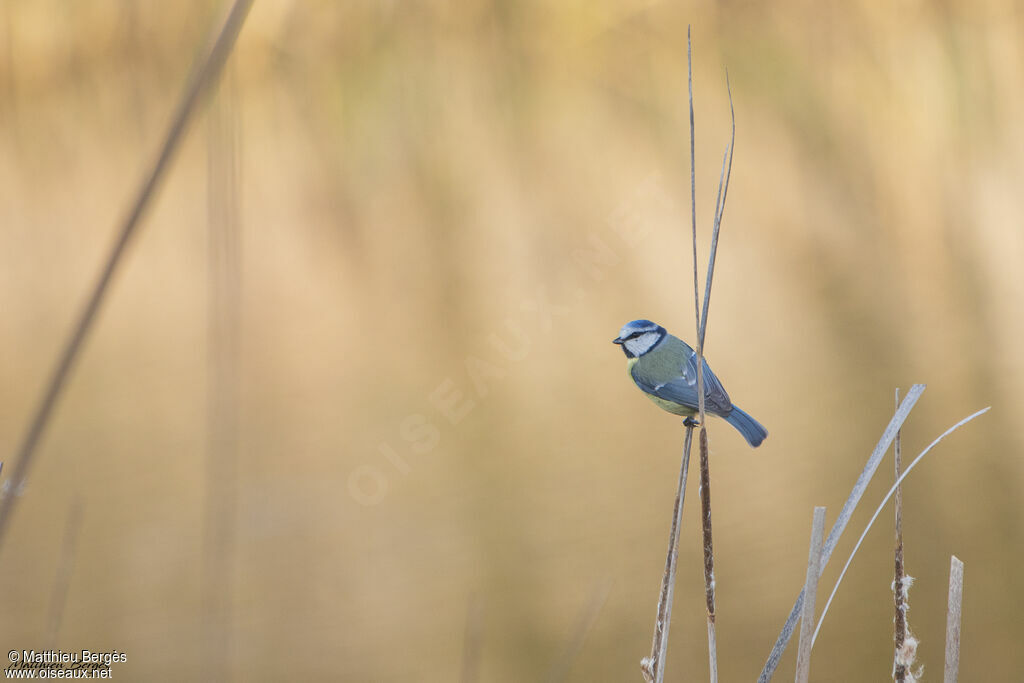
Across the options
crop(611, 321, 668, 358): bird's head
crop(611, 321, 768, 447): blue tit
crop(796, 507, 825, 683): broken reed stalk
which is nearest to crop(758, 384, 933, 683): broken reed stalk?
crop(796, 507, 825, 683): broken reed stalk

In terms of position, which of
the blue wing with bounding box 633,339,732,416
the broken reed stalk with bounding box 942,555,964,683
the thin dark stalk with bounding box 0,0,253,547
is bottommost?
the broken reed stalk with bounding box 942,555,964,683

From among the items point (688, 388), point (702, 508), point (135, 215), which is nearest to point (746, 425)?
point (688, 388)

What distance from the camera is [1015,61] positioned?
140cm

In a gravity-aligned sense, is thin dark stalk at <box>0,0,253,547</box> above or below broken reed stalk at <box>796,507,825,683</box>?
above

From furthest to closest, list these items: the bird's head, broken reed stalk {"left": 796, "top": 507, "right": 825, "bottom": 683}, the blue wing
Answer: the bird's head → the blue wing → broken reed stalk {"left": 796, "top": 507, "right": 825, "bottom": 683}

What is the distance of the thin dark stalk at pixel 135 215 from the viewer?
0.16 meters

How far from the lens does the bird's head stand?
74 cm

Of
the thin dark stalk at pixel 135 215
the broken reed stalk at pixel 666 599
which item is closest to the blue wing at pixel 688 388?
the broken reed stalk at pixel 666 599

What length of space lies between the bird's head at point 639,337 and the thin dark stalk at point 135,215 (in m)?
0.59

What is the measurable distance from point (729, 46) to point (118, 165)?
121cm

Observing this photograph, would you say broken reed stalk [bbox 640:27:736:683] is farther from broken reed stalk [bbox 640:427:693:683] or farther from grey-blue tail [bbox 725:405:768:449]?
grey-blue tail [bbox 725:405:768:449]

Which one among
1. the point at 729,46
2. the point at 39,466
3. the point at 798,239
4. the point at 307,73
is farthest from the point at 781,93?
the point at 39,466

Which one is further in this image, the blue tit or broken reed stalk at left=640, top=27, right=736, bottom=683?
the blue tit

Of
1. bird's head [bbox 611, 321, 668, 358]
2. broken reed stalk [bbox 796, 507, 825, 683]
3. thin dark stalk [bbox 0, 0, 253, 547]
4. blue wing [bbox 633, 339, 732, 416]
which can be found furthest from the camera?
bird's head [bbox 611, 321, 668, 358]
